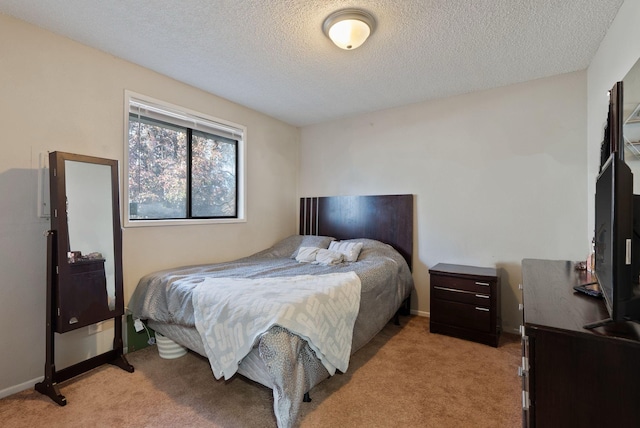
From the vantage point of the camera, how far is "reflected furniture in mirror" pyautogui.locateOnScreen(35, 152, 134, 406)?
193cm

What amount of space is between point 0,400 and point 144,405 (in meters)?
0.95

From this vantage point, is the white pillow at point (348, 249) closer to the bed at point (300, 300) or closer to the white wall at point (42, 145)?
the bed at point (300, 300)

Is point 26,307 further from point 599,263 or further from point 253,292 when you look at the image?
point 599,263

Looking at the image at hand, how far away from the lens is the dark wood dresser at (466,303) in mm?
2586

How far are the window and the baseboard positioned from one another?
1.22 meters

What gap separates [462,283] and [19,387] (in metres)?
3.46

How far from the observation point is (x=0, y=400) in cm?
187

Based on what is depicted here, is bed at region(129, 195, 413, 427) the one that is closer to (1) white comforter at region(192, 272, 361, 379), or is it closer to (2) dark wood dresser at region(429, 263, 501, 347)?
(1) white comforter at region(192, 272, 361, 379)

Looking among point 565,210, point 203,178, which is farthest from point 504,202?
point 203,178

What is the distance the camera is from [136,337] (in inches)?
99.9

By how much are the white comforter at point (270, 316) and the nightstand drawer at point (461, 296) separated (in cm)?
113

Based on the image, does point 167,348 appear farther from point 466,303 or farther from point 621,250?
point 621,250

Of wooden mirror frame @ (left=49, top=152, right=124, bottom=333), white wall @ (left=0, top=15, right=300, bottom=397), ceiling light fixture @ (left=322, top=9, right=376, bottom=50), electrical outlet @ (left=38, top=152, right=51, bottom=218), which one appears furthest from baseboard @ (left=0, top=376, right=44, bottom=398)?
ceiling light fixture @ (left=322, top=9, right=376, bottom=50)

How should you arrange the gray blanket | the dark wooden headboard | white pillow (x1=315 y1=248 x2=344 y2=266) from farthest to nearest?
the dark wooden headboard < white pillow (x1=315 y1=248 x2=344 y2=266) < the gray blanket
